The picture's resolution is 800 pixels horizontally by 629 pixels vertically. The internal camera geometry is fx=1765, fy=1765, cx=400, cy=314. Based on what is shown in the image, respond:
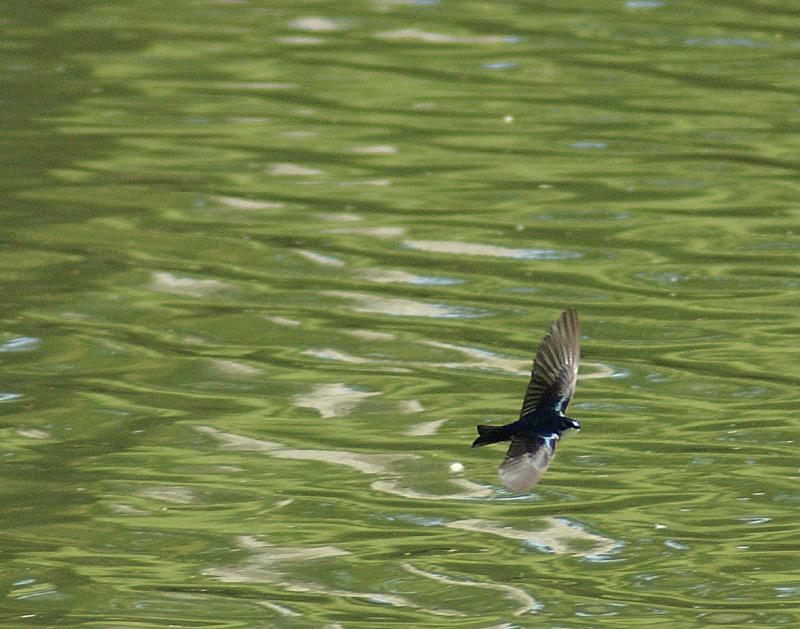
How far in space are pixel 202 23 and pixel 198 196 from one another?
2.43 m

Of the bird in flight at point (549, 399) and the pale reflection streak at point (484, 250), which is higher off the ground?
the bird in flight at point (549, 399)

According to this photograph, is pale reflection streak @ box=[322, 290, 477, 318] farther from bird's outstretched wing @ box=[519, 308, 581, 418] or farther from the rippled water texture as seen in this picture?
bird's outstretched wing @ box=[519, 308, 581, 418]

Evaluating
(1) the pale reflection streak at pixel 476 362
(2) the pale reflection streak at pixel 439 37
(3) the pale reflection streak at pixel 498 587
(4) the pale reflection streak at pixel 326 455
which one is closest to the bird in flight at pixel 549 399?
(3) the pale reflection streak at pixel 498 587

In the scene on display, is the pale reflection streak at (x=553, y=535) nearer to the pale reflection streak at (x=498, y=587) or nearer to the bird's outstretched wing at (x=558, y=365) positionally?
the pale reflection streak at (x=498, y=587)

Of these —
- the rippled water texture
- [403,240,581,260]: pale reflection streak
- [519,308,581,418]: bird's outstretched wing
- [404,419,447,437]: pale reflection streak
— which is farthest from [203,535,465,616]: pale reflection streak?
[403,240,581,260]: pale reflection streak

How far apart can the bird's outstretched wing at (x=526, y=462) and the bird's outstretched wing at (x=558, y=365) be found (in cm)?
14

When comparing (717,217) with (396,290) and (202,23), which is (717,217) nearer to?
(396,290)

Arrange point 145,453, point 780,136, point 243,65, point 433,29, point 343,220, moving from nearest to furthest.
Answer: point 145,453 < point 343,220 < point 780,136 < point 243,65 < point 433,29

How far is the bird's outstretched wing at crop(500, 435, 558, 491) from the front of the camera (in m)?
2.81

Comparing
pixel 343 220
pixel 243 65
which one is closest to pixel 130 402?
pixel 343 220

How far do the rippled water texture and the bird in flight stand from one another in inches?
18.6

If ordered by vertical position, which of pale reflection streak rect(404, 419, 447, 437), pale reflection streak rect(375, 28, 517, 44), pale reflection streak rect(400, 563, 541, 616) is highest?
pale reflection streak rect(375, 28, 517, 44)

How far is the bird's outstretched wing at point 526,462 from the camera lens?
2.81 m

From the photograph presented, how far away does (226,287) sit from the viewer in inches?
206
